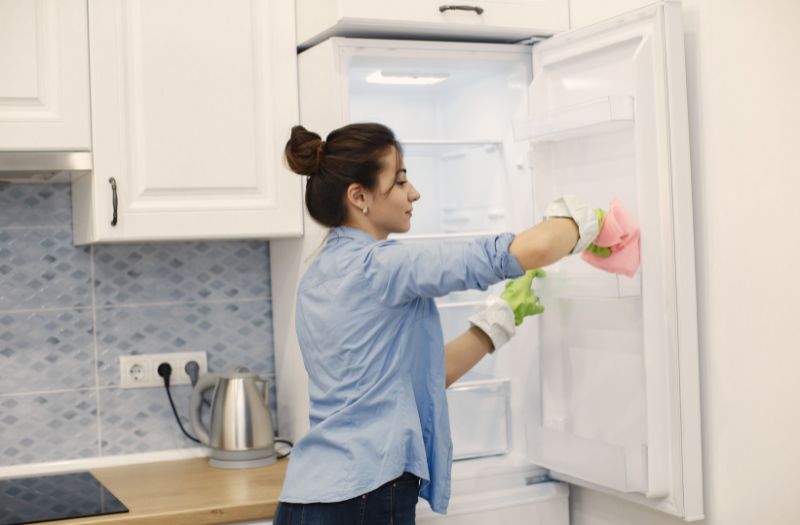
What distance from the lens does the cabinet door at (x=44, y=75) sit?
2051 millimetres

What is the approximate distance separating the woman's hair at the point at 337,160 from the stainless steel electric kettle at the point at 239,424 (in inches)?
24.6

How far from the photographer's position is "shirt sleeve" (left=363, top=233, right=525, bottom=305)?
5.56ft

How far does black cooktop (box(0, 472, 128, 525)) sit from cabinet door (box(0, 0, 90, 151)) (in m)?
0.71

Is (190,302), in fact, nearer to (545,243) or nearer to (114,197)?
(114,197)

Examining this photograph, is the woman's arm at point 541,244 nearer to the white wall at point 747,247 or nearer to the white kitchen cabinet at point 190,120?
the white wall at point 747,247

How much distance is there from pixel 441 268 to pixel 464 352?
39 centimetres

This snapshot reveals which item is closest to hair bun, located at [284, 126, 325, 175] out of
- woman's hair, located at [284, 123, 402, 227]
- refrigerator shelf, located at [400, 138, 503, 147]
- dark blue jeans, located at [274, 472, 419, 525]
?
woman's hair, located at [284, 123, 402, 227]

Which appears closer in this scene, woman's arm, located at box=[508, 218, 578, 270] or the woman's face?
woman's arm, located at box=[508, 218, 578, 270]

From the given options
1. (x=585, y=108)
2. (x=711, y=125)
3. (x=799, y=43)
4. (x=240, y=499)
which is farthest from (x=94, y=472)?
(x=799, y=43)

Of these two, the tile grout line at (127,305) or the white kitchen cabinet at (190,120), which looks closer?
the white kitchen cabinet at (190,120)

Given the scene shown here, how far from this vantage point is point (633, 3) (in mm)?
2006

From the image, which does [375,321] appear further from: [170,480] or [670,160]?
[170,480]

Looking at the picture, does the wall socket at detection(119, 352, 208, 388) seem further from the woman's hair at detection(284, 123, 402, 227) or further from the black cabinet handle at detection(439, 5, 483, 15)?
the black cabinet handle at detection(439, 5, 483, 15)

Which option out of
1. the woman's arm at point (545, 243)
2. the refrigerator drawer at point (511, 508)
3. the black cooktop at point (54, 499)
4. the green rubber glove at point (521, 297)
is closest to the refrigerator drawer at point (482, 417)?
the refrigerator drawer at point (511, 508)
